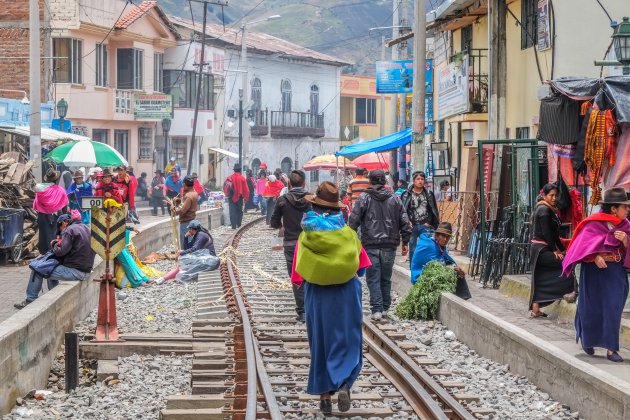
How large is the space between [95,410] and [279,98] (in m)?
→ 61.0

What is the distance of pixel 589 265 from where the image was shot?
35.9 ft

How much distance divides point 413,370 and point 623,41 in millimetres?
5090

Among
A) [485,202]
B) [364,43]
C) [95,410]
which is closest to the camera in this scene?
[95,410]

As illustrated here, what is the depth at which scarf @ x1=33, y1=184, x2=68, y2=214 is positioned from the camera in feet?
64.2

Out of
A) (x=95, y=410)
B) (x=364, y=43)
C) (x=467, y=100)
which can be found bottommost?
(x=95, y=410)

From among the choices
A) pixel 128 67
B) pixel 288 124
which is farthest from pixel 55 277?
pixel 288 124

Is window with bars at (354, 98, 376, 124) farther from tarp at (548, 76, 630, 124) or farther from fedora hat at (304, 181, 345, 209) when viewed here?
fedora hat at (304, 181, 345, 209)

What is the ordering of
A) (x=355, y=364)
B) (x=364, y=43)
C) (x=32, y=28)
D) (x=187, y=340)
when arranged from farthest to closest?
(x=364, y=43) < (x=32, y=28) < (x=187, y=340) < (x=355, y=364)

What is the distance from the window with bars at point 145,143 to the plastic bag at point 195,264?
31570 millimetres

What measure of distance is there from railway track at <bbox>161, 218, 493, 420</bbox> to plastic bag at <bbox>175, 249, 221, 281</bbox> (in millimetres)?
3258

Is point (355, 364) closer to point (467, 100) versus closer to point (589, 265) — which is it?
point (589, 265)

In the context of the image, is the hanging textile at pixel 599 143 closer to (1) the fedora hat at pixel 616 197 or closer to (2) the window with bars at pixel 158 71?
(1) the fedora hat at pixel 616 197

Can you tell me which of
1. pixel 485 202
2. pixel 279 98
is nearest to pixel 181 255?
pixel 485 202

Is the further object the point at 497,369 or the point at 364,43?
the point at 364,43
